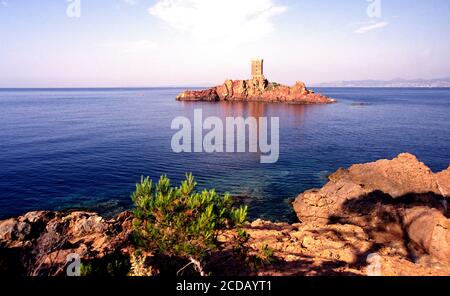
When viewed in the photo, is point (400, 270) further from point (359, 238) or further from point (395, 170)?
point (395, 170)

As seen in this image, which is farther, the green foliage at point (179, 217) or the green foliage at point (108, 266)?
the green foliage at point (108, 266)

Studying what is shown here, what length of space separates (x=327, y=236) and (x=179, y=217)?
18.1 metres

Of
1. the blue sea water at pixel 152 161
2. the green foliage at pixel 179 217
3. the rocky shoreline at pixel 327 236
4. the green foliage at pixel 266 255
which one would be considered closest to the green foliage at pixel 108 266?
the rocky shoreline at pixel 327 236

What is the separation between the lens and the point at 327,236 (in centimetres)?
2692

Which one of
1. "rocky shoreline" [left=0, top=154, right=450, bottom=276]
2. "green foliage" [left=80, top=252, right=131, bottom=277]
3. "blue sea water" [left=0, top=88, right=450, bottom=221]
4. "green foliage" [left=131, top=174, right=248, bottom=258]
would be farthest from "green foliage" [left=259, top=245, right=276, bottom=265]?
"blue sea water" [left=0, top=88, right=450, bottom=221]

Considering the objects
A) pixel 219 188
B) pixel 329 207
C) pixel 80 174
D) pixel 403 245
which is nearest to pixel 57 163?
pixel 80 174

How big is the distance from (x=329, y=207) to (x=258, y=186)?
42.8 ft

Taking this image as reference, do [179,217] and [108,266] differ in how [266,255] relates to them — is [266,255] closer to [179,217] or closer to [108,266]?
[179,217]

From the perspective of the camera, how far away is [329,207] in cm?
3547

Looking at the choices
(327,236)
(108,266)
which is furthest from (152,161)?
(108,266)

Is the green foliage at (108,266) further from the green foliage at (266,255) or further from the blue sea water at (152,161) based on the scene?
the blue sea water at (152,161)

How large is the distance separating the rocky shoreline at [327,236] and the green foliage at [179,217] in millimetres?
4502

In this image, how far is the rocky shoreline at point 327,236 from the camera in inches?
788

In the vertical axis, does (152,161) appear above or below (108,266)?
above
